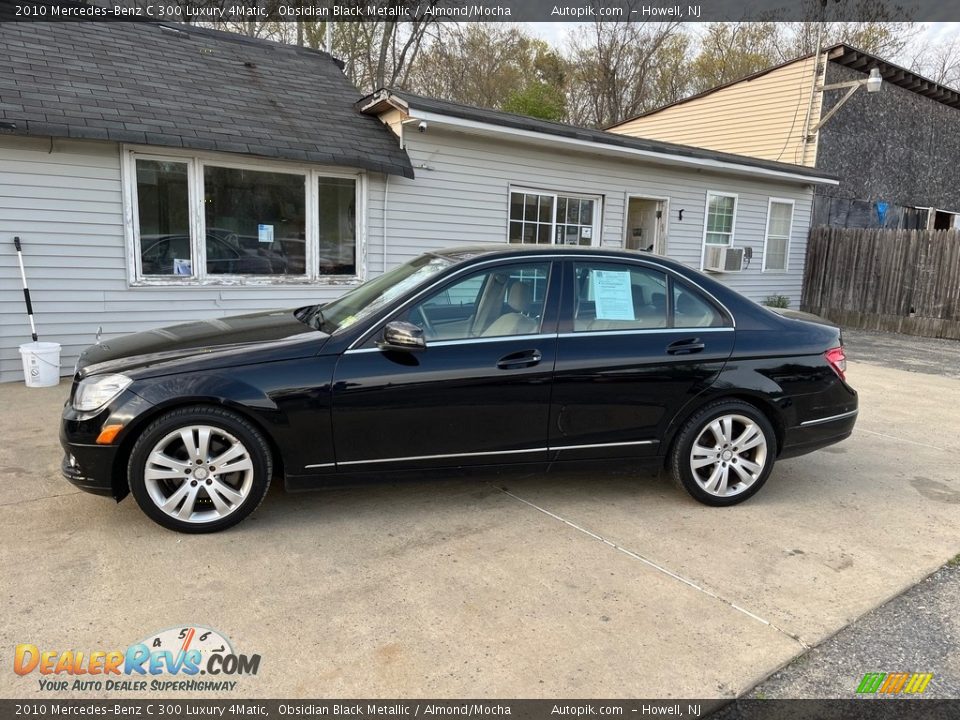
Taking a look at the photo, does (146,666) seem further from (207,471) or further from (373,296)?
(373,296)

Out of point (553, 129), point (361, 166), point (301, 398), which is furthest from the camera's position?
point (553, 129)

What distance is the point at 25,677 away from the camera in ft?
7.70

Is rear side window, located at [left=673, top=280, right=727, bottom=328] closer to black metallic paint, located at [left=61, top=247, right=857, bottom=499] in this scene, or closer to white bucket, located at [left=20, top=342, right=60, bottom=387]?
black metallic paint, located at [left=61, top=247, right=857, bottom=499]

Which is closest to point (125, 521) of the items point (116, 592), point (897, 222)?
point (116, 592)

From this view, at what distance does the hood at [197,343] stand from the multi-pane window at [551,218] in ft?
20.8

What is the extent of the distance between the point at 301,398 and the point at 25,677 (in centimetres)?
156

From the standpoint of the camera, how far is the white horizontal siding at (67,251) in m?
6.63

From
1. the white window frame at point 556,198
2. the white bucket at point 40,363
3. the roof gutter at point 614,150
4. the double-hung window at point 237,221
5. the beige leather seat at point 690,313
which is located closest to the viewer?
the beige leather seat at point 690,313

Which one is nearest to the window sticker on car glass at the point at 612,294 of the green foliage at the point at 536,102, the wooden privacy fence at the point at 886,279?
the wooden privacy fence at the point at 886,279

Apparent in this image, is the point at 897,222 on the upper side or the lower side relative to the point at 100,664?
upper

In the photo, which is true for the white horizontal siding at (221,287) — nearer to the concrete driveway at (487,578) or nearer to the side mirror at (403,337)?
the concrete driveway at (487,578)

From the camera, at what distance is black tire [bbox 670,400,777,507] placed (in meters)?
3.96

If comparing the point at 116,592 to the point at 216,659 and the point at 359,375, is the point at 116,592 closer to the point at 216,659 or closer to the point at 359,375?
the point at 216,659

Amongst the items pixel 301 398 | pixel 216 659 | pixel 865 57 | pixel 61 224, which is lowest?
pixel 216 659
